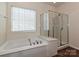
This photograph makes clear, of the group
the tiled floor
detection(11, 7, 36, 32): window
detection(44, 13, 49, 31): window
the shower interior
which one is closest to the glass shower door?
the shower interior

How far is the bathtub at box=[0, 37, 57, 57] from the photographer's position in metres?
1.77

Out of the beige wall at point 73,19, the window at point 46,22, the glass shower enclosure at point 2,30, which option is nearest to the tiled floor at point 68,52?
the beige wall at point 73,19

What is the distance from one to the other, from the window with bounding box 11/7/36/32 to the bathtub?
0.23m

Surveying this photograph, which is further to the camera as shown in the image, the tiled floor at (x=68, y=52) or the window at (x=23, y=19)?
the window at (x=23, y=19)

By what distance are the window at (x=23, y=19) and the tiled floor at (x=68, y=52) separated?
645 mm

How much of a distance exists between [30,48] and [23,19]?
→ 23.1 inches

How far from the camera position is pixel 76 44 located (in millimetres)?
1847

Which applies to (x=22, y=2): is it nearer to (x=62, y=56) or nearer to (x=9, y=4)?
(x=9, y=4)

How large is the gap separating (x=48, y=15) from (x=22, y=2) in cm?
52

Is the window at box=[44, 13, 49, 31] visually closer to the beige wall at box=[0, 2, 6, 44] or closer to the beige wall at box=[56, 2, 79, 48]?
the beige wall at box=[56, 2, 79, 48]

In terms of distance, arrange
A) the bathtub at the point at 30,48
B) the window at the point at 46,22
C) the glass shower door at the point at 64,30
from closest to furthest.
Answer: the bathtub at the point at 30,48 → the glass shower door at the point at 64,30 → the window at the point at 46,22

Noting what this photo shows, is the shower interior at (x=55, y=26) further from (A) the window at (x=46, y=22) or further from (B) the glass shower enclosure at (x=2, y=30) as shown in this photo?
(B) the glass shower enclosure at (x=2, y=30)

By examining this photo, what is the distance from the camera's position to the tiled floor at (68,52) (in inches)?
72.2

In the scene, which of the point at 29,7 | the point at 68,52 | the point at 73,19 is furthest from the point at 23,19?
the point at 68,52
